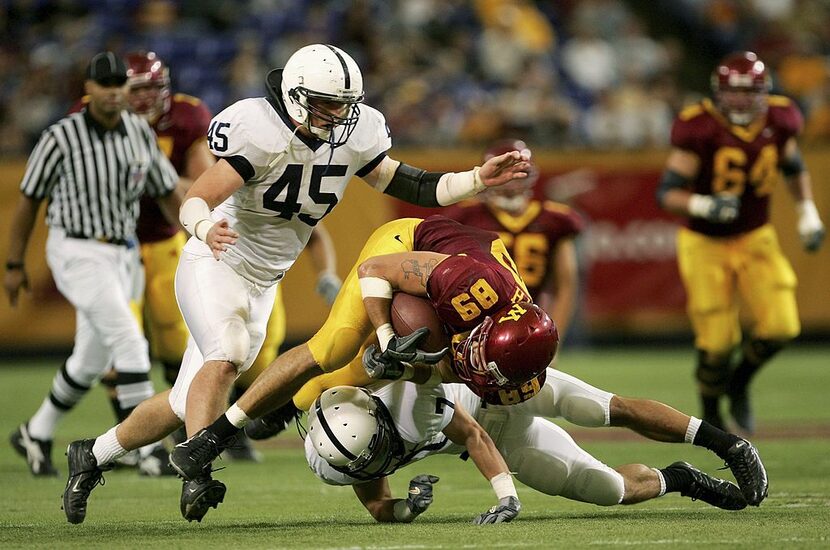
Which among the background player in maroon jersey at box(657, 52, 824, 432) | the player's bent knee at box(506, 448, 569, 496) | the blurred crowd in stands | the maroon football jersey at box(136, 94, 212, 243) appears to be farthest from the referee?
the blurred crowd in stands

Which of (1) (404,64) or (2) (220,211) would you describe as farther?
(1) (404,64)

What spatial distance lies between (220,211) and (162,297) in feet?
5.89

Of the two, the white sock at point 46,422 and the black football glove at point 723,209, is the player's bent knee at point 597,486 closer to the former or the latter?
the black football glove at point 723,209

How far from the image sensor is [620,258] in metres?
11.9

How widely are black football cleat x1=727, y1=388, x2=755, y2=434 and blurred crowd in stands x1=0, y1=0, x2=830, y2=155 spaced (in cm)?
474

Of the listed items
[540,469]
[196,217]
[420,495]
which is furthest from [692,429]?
[196,217]

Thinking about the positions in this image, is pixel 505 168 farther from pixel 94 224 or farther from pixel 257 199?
pixel 94 224

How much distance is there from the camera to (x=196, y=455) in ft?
13.8

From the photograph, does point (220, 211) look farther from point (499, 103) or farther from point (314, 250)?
point (499, 103)

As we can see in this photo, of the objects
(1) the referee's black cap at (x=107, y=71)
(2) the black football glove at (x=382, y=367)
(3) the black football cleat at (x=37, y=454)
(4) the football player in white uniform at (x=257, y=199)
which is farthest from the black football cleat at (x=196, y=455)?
(1) the referee's black cap at (x=107, y=71)

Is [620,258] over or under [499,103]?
under

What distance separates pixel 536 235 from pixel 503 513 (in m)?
2.72

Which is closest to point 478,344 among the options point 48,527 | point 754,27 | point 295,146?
point 295,146

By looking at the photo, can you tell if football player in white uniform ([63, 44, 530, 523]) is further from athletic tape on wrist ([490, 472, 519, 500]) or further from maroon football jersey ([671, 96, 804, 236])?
maroon football jersey ([671, 96, 804, 236])
